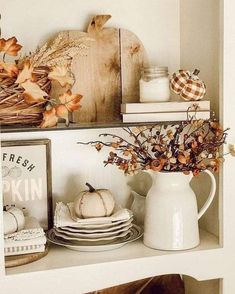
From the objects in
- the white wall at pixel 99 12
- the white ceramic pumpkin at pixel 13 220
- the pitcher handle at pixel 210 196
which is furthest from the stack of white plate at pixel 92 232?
the white wall at pixel 99 12

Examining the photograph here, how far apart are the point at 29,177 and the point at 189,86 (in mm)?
568

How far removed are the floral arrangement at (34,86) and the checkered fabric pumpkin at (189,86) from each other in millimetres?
300

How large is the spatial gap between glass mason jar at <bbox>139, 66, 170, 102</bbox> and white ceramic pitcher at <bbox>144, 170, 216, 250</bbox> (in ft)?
0.74

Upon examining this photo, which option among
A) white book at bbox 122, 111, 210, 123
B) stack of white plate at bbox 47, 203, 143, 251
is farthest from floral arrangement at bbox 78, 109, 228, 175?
stack of white plate at bbox 47, 203, 143, 251

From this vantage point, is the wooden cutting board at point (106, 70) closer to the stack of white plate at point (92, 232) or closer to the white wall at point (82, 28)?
the white wall at point (82, 28)

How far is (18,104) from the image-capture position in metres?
1.51

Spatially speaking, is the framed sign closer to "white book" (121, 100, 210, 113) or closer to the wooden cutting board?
the wooden cutting board

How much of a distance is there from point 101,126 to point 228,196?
433mm

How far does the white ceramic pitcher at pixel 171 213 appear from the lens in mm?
1600

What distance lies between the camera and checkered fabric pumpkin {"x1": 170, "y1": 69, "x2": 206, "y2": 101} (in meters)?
1.61

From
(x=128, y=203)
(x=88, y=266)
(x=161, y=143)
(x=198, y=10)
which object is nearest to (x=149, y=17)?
(x=198, y=10)

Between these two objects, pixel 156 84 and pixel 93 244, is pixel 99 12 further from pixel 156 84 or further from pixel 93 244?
pixel 93 244

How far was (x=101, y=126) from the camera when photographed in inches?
60.4

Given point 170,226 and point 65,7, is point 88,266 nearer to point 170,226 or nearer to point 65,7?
point 170,226
